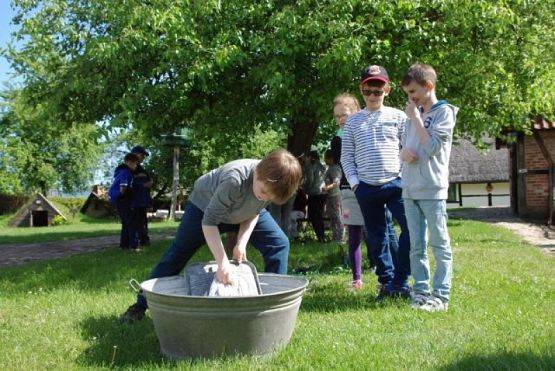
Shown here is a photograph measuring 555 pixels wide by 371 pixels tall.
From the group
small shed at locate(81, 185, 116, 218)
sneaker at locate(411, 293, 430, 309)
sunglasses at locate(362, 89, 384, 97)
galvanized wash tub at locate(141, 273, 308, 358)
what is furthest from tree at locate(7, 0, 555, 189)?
small shed at locate(81, 185, 116, 218)

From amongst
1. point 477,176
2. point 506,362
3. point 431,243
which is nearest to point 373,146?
point 431,243

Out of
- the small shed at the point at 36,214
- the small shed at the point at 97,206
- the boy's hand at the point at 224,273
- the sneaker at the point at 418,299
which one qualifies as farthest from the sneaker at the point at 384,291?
the small shed at the point at 97,206

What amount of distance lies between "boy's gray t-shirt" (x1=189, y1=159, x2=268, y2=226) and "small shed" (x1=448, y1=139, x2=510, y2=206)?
32.3 meters

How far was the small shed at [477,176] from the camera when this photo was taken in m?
34.6

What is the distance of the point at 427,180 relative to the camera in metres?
4.24

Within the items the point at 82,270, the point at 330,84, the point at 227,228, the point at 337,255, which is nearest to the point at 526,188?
the point at 330,84

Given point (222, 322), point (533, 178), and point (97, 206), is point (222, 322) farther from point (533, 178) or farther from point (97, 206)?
point (97, 206)

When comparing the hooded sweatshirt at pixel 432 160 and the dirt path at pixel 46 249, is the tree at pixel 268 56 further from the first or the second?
the hooded sweatshirt at pixel 432 160

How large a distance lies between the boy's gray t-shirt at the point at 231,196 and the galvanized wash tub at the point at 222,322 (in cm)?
53

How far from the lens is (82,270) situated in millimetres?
7508

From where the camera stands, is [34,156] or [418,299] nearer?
[418,299]

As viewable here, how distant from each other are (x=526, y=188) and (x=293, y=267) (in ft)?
42.4

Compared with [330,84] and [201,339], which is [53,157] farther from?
[201,339]

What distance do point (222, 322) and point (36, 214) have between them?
24.7 metres
